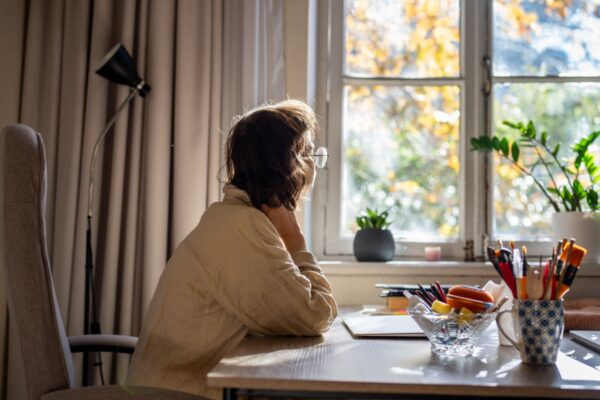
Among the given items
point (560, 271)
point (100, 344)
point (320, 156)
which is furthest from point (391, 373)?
point (320, 156)

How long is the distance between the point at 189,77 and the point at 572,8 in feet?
4.77

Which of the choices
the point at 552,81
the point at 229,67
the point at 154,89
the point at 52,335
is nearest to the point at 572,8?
the point at 552,81

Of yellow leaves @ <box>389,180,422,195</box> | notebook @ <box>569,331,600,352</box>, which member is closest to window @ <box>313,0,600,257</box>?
yellow leaves @ <box>389,180,422,195</box>

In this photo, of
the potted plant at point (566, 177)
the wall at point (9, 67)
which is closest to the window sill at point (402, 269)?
the potted plant at point (566, 177)

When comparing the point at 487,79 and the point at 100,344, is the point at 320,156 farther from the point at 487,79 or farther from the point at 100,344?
the point at 487,79

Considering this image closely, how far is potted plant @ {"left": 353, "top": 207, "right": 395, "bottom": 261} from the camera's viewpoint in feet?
8.34

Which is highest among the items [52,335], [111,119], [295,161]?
[111,119]

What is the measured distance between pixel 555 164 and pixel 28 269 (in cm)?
204

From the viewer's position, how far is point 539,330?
1.22 m

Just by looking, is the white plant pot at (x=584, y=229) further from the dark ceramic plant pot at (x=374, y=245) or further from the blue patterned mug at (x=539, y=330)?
the blue patterned mug at (x=539, y=330)

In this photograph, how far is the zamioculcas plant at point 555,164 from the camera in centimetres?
249

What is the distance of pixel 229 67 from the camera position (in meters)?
2.48

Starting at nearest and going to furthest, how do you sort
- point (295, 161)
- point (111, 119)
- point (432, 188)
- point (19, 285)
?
point (19, 285) → point (295, 161) → point (111, 119) → point (432, 188)

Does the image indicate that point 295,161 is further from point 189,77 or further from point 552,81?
point 552,81
